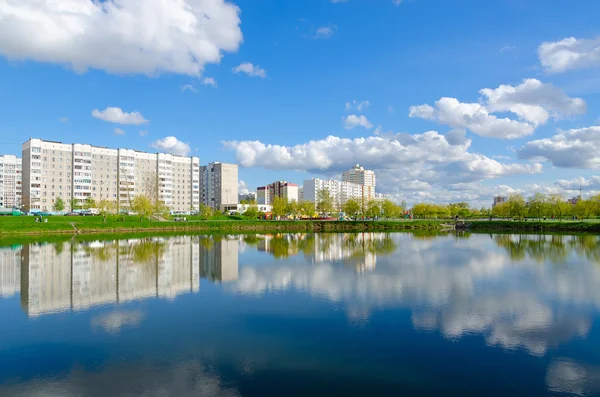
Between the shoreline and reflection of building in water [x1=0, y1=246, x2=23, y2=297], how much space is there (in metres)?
20.4

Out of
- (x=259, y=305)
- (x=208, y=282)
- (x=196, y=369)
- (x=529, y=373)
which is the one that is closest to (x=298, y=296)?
(x=259, y=305)

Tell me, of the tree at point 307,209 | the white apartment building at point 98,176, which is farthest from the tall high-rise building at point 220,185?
the tree at point 307,209

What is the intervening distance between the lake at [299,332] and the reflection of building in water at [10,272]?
15 centimetres

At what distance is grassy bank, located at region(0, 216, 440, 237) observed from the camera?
50219mm

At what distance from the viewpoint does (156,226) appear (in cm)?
6081

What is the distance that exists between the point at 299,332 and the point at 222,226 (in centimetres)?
5607

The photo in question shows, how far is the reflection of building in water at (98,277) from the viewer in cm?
1509

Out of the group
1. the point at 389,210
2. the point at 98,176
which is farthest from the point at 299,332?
the point at 98,176

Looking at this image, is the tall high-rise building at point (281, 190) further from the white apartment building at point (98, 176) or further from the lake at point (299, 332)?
the lake at point (299, 332)

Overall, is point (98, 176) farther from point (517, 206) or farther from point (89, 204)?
point (517, 206)

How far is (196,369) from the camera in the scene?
27.9 feet

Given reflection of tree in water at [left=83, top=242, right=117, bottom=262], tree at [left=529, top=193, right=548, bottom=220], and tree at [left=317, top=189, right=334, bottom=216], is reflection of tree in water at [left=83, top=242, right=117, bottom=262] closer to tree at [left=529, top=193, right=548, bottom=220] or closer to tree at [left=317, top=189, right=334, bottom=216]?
tree at [left=317, top=189, right=334, bottom=216]

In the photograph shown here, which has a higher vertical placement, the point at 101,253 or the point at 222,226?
the point at 222,226

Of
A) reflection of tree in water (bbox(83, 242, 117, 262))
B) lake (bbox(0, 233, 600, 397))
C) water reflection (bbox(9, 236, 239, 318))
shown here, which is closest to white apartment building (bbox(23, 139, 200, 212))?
reflection of tree in water (bbox(83, 242, 117, 262))
